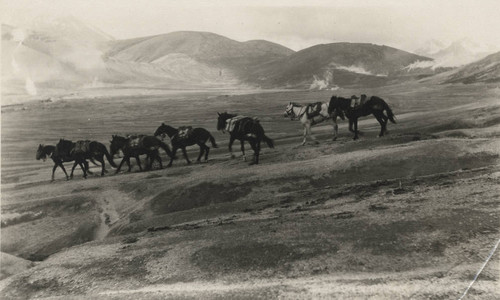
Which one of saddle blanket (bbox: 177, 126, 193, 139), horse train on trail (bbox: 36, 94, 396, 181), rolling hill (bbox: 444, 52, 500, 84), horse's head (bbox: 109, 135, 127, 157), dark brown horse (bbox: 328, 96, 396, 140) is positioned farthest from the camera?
horse's head (bbox: 109, 135, 127, 157)

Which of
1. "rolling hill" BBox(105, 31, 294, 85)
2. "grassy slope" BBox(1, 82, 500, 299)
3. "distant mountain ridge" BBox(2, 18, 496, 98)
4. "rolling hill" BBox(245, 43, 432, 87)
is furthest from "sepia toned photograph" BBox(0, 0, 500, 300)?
"rolling hill" BBox(105, 31, 294, 85)

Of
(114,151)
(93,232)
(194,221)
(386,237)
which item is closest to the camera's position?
(386,237)

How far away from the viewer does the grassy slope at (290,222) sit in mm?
6293

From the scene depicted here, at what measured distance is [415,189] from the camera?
9.61 metres

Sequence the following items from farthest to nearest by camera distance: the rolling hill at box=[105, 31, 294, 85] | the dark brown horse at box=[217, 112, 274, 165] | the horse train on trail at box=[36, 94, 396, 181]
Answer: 1. the rolling hill at box=[105, 31, 294, 85]
2. the horse train on trail at box=[36, 94, 396, 181]
3. the dark brown horse at box=[217, 112, 274, 165]

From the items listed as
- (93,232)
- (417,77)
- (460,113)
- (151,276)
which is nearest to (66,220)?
(93,232)

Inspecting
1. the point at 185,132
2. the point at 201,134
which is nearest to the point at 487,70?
the point at 201,134

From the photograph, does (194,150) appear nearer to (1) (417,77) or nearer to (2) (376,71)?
(1) (417,77)

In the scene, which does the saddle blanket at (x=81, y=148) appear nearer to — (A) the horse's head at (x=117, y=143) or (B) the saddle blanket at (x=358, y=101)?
(A) the horse's head at (x=117, y=143)

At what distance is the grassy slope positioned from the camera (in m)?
6.29

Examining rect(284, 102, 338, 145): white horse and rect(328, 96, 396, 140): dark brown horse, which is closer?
rect(328, 96, 396, 140): dark brown horse

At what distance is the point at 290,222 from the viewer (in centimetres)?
882

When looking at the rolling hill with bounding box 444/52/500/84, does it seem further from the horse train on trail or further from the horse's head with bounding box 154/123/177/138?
the horse's head with bounding box 154/123/177/138

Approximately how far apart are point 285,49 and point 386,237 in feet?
360
